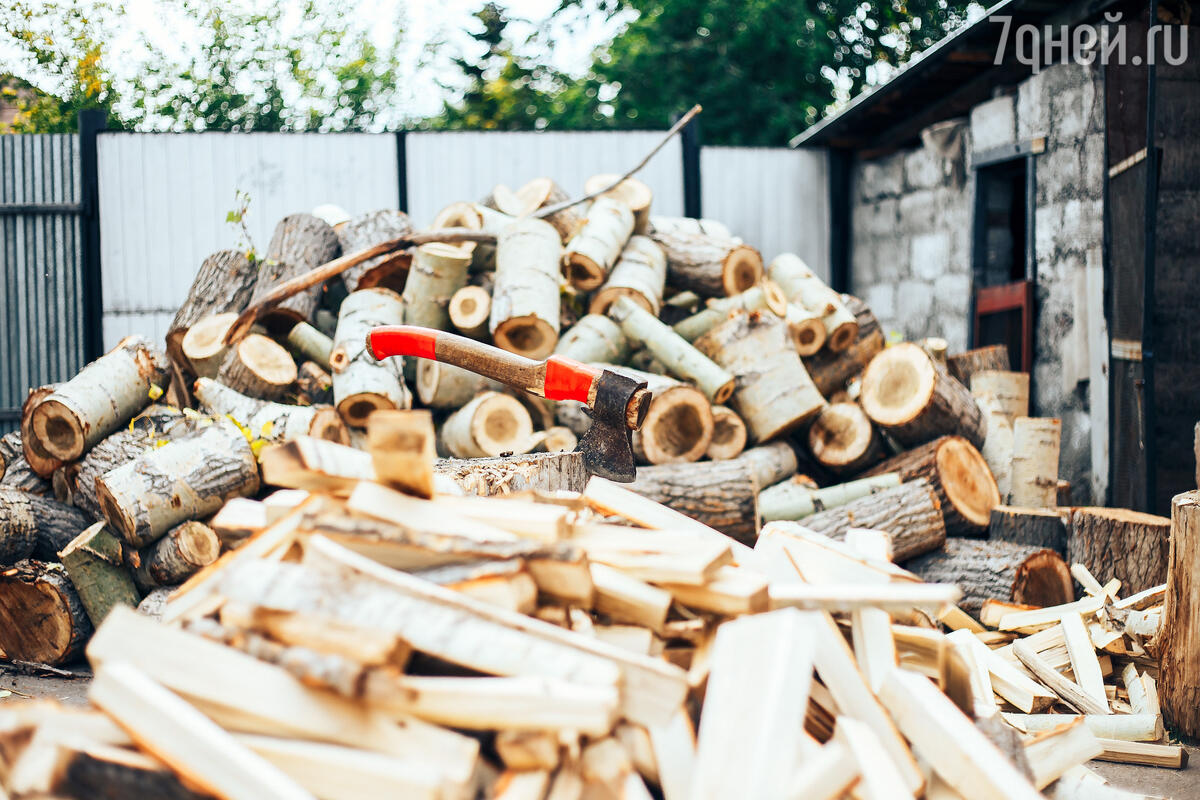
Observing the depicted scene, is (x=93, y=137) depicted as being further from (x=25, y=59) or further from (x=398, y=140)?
(x=25, y=59)

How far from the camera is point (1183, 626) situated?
3.57 m

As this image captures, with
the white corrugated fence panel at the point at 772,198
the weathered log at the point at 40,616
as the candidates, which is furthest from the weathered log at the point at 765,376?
the white corrugated fence panel at the point at 772,198

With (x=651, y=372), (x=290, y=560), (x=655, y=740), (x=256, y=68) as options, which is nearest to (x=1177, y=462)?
(x=651, y=372)

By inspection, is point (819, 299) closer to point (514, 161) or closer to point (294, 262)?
point (294, 262)

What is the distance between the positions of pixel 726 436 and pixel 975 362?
2.31 metres

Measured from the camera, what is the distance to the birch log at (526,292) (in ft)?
18.8

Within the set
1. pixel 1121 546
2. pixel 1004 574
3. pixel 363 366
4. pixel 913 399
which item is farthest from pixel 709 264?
pixel 1121 546

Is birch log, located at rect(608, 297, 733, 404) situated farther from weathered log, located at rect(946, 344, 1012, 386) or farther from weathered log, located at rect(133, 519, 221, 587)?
weathered log, located at rect(133, 519, 221, 587)

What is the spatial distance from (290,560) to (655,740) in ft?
3.08

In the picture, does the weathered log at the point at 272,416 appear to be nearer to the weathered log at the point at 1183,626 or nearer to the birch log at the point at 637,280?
the birch log at the point at 637,280

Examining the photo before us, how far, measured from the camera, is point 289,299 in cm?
621

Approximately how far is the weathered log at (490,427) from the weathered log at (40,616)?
2129mm

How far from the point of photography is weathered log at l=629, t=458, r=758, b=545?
5055 millimetres

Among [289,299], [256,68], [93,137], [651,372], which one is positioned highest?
Answer: [256,68]
